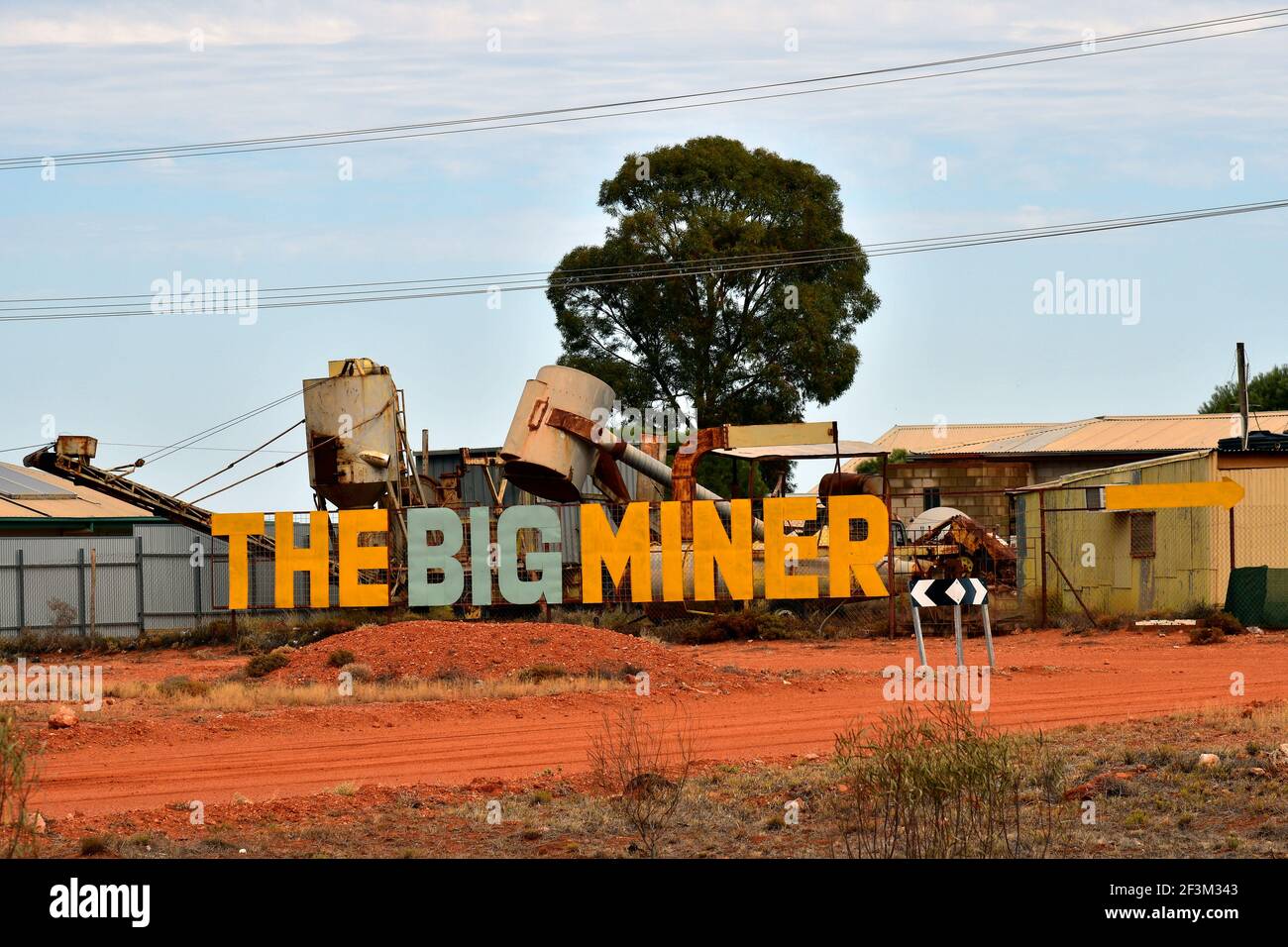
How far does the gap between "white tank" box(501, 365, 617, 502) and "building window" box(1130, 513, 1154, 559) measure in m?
12.2

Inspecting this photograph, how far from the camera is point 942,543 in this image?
35.7m

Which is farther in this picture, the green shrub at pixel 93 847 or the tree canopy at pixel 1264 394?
the tree canopy at pixel 1264 394

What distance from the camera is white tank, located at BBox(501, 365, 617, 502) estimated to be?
3562 cm

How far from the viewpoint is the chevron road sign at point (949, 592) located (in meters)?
16.9

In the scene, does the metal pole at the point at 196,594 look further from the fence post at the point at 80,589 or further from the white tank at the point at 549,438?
the white tank at the point at 549,438

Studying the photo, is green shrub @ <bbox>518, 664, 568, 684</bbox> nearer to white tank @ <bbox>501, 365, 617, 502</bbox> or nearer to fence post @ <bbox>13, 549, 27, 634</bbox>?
white tank @ <bbox>501, 365, 617, 502</bbox>

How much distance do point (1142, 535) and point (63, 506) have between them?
3233 cm

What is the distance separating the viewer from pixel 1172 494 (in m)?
30.0

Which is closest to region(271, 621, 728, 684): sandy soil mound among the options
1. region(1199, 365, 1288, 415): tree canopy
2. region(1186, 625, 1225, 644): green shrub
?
region(1186, 625, 1225, 644): green shrub

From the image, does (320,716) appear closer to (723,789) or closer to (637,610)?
(723,789)

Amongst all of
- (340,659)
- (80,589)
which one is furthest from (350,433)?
(340,659)

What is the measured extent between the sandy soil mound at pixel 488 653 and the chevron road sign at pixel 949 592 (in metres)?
6.66

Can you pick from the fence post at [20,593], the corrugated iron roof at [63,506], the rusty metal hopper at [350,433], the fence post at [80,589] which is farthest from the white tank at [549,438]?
the corrugated iron roof at [63,506]
